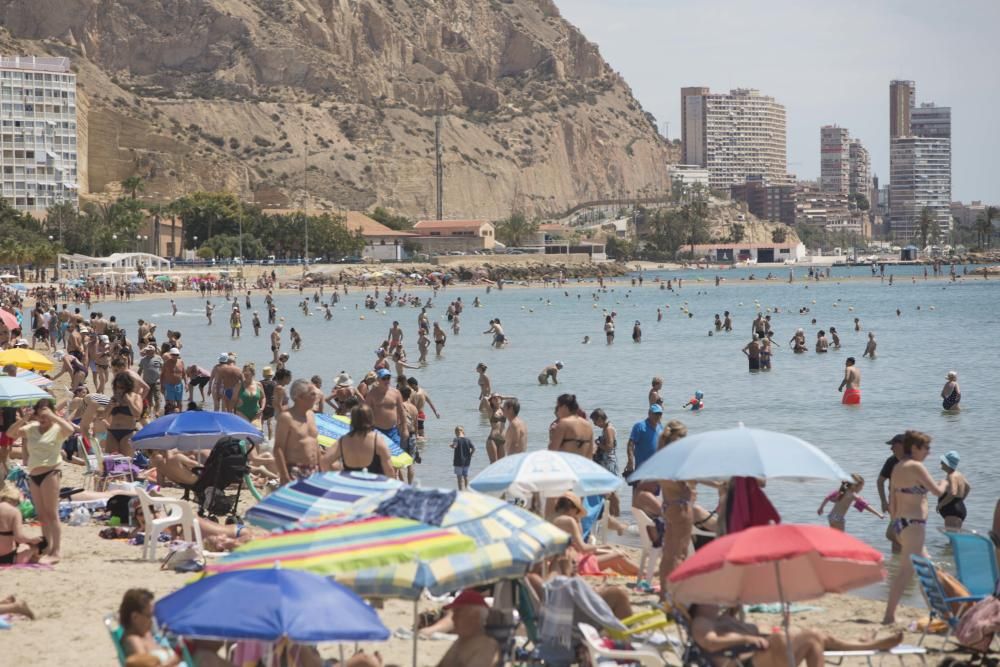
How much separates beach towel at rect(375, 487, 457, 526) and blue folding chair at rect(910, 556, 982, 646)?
9.77 ft

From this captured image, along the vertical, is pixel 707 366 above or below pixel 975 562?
below

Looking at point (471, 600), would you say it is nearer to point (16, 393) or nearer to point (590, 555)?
point (590, 555)

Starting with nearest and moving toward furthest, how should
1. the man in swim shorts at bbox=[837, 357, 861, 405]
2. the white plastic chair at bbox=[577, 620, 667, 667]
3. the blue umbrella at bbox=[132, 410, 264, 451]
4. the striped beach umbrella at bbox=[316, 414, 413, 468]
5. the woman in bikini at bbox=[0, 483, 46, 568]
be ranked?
the white plastic chair at bbox=[577, 620, 667, 667] → the woman in bikini at bbox=[0, 483, 46, 568] → the blue umbrella at bbox=[132, 410, 264, 451] → the striped beach umbrella at bbox=[316, 414, 413, 468] → the man in swim shorts at bbox=[837, 357, 861, 405]

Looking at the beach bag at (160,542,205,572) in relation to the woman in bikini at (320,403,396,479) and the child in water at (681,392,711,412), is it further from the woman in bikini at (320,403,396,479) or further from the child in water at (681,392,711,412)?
the child in water at (681,392,711,412)

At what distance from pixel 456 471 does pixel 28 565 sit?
578cm

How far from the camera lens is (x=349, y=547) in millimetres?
6566

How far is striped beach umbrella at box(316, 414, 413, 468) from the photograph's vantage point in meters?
12.2

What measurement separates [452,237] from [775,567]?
12503cm

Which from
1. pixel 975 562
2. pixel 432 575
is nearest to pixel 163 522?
pixel 432 575

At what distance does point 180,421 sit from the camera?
1205 cm

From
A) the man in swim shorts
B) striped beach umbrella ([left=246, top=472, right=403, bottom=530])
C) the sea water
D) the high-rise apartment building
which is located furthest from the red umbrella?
the high-rise apartment building

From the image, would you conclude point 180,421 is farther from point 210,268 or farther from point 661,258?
point 661,258

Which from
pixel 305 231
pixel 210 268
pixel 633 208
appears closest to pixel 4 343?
pixel 210 268

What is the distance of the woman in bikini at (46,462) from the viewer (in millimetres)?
9859
